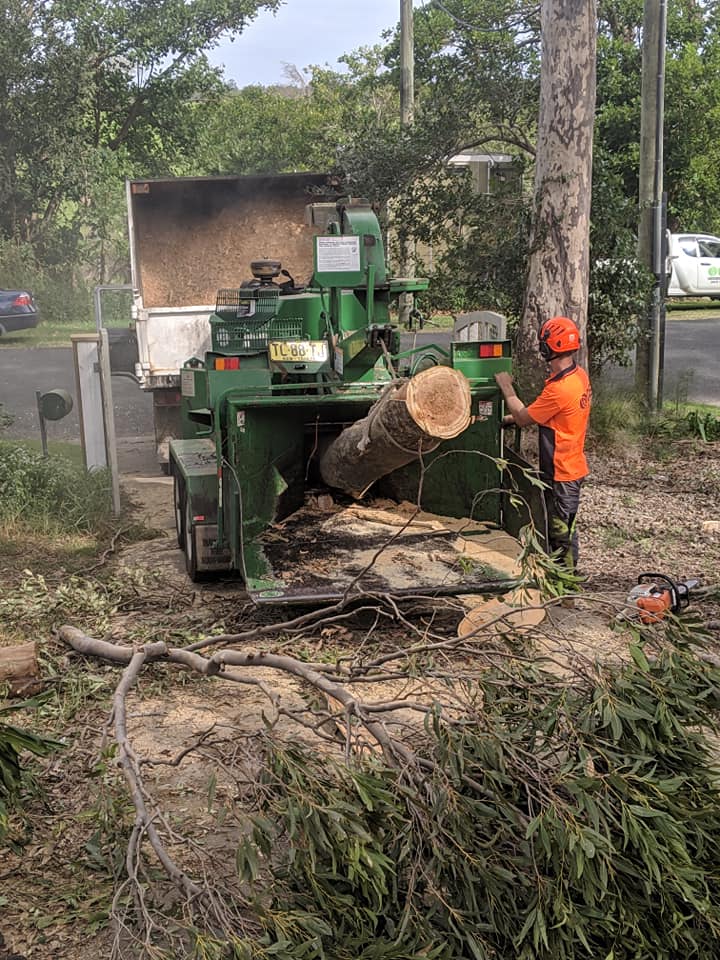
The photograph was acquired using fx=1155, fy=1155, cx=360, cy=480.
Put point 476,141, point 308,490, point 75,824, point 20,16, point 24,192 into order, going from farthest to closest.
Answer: point 24,192 < point 20,16 < point 476,141 < point 308,490 < point 75,824

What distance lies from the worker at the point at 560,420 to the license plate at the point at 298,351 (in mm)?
1222

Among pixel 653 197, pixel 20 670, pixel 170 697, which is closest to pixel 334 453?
pixel 170 697

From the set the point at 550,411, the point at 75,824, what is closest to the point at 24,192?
the point at 550,411

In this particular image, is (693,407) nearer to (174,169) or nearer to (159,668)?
(159,668)

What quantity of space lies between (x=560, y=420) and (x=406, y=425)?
1432mm

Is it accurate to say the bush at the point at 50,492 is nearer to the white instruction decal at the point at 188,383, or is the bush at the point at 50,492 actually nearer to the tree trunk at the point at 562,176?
the white instruction decal at the point at 188,383

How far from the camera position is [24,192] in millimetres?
25688

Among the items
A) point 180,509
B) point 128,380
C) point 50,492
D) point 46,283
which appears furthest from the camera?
point 46,283

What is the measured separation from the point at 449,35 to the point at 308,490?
7.53m

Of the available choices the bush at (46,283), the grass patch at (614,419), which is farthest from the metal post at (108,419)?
the bush at (46,283)

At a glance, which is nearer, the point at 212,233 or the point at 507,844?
the point at 507,844

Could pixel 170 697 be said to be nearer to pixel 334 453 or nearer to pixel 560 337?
pixel 334 453

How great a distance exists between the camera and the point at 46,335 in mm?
24641

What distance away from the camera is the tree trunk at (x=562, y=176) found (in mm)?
9562
